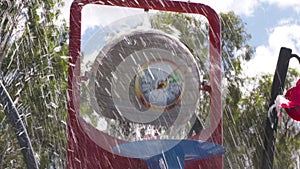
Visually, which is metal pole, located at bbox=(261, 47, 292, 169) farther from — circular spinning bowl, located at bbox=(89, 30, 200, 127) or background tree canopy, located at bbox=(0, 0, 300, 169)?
background tree canopy, located at bbox=(0, 0, 300, 169)

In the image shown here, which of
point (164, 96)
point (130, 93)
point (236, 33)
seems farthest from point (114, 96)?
point (236, 33)

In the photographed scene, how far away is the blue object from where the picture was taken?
1.97 meters

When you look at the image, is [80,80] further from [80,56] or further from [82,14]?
[82,14]

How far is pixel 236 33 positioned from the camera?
15.3m

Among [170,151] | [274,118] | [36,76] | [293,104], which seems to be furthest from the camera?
[36,76]

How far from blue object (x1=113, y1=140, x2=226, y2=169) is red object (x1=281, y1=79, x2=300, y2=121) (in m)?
0.32

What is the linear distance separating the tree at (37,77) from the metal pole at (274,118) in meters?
7.48

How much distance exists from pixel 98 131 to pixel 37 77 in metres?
8.41

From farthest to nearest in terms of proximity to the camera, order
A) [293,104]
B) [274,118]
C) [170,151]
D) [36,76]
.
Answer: [36,76] < [274,118] < [293,104] < [170,151]

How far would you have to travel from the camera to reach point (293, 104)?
2189 millimetres

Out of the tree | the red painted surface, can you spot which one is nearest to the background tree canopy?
the tree

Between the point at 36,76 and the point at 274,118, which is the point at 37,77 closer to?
the point at 36,76

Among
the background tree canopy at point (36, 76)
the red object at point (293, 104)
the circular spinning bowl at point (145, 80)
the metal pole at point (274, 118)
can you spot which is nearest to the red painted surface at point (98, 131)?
the circular spinning bowl at point (145, 80)

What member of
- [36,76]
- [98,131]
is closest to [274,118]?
[98,131]
